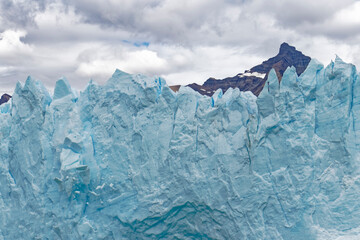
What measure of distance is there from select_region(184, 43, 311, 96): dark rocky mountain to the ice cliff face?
3648 centimetres

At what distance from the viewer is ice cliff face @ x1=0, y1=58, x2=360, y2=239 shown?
39.0ft

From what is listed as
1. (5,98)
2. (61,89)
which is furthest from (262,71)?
(61,89)

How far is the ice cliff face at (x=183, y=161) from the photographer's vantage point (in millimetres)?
11875

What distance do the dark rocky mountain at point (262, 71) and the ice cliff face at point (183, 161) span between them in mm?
36479

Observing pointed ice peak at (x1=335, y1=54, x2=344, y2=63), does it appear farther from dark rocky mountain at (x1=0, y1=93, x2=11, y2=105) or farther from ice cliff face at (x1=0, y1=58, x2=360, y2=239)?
dark rocky mountain at (x1=0, y1=93, x2=11, y2=105)

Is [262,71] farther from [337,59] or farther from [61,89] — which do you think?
[61,89]

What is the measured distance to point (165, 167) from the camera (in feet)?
42.4

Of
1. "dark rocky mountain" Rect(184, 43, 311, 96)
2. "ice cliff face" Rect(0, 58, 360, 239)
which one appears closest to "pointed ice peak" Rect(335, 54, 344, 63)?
"ice cliff face" Rect(0, 58, 360, 239)

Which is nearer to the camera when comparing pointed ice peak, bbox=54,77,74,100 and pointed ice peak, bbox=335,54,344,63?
pointed ice peak, bbox=335,54,344,63

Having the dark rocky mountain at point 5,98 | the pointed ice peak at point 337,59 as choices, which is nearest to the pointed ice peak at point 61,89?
the pointed ice peak at point 337,59

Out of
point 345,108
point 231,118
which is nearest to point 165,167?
point 231,118

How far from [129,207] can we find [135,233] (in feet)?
2.85

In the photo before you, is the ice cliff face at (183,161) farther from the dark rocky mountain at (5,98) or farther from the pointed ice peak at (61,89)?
the dark rocky mountain at (5,98)

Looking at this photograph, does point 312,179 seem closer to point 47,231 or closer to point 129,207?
point 129,207
